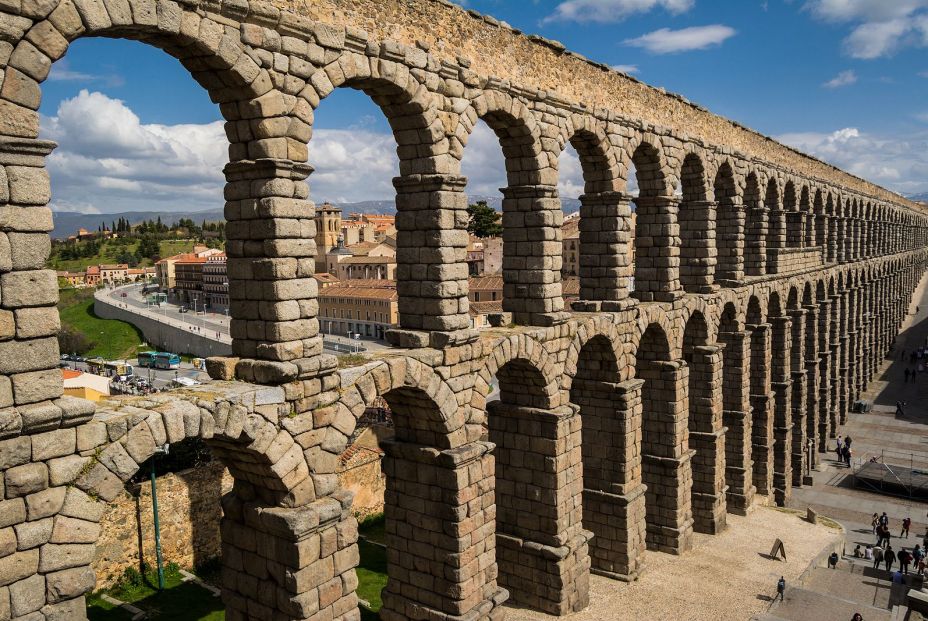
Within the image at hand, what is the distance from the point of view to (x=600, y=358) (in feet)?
59.9

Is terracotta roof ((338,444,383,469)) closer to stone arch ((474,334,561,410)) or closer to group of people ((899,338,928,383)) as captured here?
stone arch ((474,334,561,410))

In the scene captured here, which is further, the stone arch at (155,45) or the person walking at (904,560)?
the person walking at (904,560)

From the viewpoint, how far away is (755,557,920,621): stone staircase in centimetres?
1841

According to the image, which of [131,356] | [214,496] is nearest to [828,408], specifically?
[214,496]

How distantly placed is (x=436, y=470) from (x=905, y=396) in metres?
44.3

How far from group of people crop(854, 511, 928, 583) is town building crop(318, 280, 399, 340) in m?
35.0

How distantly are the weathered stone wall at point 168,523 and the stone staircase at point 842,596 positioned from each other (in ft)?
51.4

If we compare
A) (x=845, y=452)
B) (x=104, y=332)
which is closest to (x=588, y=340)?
(x=845, y=452)

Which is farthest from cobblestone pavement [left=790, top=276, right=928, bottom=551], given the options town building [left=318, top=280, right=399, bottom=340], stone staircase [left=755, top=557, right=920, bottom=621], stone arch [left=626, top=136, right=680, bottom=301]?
town building [left=318, top=280, right=399, bottom=340]

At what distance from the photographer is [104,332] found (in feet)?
251

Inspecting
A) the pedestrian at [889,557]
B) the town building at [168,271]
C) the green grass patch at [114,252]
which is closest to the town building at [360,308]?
the pedestrian at [889,557]

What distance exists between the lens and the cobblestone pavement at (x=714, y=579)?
17.0m

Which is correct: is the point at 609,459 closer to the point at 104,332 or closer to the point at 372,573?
the point at 372,573

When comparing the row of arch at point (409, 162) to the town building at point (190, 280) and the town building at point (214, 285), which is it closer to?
the town building at point (214, 285)
